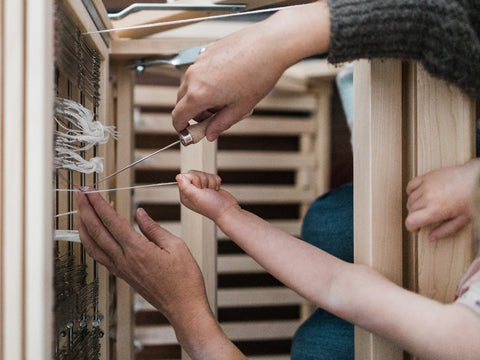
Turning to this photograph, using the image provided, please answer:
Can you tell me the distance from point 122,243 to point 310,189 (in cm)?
107

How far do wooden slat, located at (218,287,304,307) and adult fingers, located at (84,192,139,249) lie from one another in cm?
88

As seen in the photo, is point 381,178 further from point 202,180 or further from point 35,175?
point 35,175

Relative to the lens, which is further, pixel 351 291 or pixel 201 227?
pixel 201 227

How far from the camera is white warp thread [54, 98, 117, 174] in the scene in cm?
54

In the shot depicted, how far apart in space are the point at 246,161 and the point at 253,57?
1043 millimetres

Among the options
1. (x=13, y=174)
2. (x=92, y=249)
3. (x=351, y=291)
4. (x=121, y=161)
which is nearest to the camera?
(x=13, y=174)

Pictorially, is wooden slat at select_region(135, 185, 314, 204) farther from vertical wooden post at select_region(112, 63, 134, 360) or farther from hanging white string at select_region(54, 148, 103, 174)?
hanging white string at select_region(54, 148, 103, 174)

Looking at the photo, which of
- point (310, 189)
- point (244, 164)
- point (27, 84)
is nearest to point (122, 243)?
point (27, 84)

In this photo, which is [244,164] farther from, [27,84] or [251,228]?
[27,84]

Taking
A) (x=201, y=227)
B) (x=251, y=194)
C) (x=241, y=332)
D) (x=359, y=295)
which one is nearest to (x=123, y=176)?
(x=201, y=227)

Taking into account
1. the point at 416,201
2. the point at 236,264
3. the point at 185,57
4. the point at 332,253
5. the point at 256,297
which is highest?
the point at 185,57

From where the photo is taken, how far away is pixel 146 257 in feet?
1.99

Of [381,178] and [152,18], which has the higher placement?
[152,18]

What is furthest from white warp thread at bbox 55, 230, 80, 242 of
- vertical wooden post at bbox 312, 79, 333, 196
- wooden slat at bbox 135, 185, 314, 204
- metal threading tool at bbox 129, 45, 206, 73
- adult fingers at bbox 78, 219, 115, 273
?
vertical wooden post at bbox 312, 79, 333, 196
